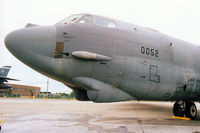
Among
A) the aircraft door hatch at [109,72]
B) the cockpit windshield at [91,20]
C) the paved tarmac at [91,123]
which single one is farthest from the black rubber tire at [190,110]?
the cockpit windshield at [91,20]

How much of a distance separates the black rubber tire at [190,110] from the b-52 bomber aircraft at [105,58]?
2.22 meters

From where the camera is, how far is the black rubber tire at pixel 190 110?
9.47m

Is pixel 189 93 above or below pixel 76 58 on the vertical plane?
below

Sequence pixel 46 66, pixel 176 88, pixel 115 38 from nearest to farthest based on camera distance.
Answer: pixel 46 66 → pixel 115 38 → pixel 176 88

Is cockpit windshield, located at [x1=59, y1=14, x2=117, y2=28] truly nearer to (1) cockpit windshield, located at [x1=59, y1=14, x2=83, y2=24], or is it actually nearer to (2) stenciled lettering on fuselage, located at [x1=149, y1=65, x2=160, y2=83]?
(1) cockpit windshield, located at [x1=59, y1=14, x2=83, y2=24]

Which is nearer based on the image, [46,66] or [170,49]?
[46,66]

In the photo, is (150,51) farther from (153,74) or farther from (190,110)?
(190,110)

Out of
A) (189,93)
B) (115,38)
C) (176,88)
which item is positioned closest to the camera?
(115,38)

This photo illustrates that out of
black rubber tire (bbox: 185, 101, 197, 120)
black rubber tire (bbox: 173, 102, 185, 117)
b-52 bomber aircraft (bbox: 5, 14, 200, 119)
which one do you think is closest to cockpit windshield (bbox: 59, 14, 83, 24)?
b-52 bomber aircraft (bbox: 5, 14, 200, 119)

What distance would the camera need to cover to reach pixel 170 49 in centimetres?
750

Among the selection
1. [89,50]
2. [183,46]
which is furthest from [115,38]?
[183,46]

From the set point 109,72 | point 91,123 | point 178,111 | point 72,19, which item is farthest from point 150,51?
point 178,111

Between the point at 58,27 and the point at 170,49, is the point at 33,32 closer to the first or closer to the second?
the point at 58,27

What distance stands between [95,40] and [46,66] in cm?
183
